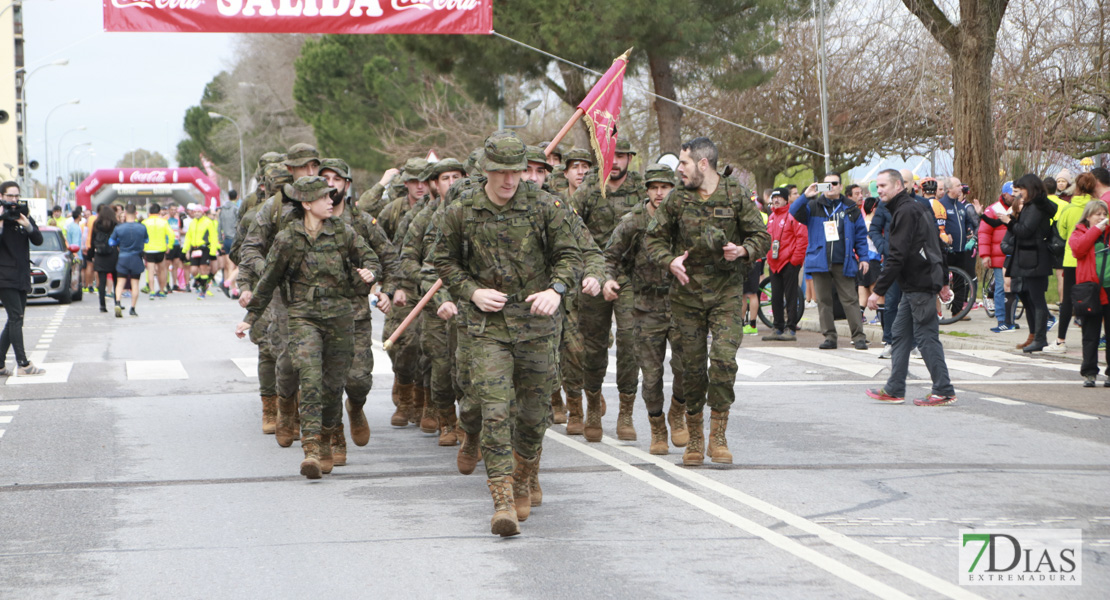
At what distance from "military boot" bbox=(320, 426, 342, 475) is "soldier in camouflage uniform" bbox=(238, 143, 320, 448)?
47cm

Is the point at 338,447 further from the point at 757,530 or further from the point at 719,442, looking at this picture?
the point at 757,530

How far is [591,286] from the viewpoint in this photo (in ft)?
20.5

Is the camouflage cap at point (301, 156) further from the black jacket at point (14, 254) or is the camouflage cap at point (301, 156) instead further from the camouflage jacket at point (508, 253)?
the black jacket at point (14, 254)

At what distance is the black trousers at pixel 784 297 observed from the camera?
15.8 m

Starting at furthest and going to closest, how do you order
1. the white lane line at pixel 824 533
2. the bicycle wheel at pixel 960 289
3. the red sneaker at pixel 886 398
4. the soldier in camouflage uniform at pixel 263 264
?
the bicycle wheel at pixel 960 289
the red sneaker at pixel 886 398
the soldier in camouflage uniform at pixel 263 264
the white lane line at pixel 824 533

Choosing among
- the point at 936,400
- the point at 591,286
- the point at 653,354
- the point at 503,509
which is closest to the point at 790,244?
the point at 936,400

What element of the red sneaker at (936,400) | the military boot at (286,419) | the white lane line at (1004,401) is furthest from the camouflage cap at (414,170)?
the white lane line at (1004,401)

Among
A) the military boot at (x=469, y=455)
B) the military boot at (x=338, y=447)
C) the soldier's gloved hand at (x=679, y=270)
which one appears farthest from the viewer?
the military boot at (x=338, y=447)

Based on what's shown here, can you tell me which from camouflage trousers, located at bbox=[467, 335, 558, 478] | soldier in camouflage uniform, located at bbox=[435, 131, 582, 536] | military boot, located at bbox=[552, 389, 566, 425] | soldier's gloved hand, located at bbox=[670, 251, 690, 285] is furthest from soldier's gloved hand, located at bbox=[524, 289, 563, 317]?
military boot, located at bbox=[552, 389, 566, 425]

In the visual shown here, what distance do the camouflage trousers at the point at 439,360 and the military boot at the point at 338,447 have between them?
802mm

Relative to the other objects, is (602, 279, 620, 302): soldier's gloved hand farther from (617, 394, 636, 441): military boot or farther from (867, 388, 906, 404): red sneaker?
(867, 388, 906, 404): red sneaker

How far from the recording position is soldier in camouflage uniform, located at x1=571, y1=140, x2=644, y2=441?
888 centimetres

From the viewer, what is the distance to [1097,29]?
87.2 feet

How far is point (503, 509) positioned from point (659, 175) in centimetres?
345
